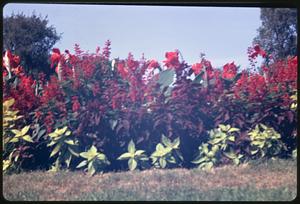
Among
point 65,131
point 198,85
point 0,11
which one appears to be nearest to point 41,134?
point 65,131

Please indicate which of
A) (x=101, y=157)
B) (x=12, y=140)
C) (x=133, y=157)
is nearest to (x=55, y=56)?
(x=12, y=140)

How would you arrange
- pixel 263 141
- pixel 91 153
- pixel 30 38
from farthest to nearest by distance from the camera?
1. pixel 263 141
2. pixel 91 153
3. pixel 30 38

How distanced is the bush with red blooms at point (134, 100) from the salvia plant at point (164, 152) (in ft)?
0.14

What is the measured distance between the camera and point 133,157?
364 cm

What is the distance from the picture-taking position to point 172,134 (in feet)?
12.0

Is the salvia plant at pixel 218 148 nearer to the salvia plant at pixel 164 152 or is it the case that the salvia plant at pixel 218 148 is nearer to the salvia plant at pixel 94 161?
the salvia plant at pixel 164 152

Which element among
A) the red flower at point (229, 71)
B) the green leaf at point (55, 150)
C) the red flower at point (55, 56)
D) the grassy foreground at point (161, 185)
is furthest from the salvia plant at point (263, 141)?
the red flower at point (55, 56)

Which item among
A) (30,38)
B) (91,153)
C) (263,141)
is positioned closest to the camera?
(30,38)

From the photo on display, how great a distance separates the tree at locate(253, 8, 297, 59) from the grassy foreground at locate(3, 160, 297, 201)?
89 centimetres

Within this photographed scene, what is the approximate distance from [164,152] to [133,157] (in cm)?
24

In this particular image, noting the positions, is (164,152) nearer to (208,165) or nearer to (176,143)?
(176,143)

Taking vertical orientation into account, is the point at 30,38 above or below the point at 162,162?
above

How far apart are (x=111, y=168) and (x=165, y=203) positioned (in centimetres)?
50

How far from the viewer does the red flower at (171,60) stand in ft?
11.8
